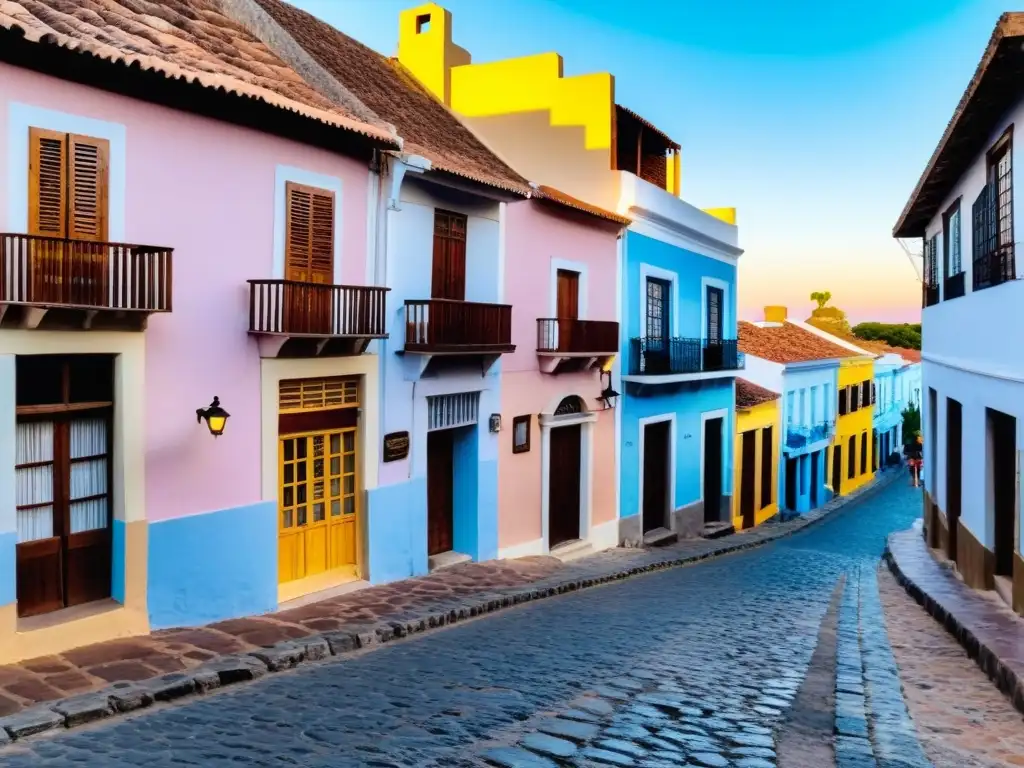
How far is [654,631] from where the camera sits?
9.52 meters

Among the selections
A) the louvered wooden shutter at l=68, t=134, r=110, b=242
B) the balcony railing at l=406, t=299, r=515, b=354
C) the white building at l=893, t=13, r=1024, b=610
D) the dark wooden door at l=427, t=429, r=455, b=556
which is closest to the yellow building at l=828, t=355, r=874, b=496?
the white building at l=893, t=13, r=1024, b=610

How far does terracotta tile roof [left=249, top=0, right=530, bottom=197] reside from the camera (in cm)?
1287

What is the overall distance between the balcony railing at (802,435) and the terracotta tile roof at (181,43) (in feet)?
70.3

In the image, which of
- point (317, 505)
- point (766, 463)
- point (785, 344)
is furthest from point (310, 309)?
point (785, 344)

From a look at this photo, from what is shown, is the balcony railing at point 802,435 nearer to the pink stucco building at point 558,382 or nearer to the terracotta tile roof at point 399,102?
the pink stucco building at point 558,382

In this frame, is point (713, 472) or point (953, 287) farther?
point (713, 472)

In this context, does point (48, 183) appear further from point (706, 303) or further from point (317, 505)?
point (706, 303)

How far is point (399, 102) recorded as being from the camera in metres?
14.7

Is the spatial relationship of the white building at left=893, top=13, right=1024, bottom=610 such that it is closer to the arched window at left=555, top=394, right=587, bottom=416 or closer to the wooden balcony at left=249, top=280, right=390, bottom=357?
the arched window at left=555, top=394, right=587, bottom=416

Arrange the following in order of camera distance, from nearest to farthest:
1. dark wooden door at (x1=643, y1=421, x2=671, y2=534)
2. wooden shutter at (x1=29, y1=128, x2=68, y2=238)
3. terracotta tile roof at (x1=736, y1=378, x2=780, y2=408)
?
1. wooden shutter at (x1=29, y1=128, x2=68, y2=238)
2. dark wooden door at (x1=643, y1=421, x2=671, y2=534)
3. terracotta tile roof at (x1=736, y1=378, x2=780, y2=408)

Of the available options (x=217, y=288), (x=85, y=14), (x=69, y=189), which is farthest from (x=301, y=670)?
(x=85, y=14)

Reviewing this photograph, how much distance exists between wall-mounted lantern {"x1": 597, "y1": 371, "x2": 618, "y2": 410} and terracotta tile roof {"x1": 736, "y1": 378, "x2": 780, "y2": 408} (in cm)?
837

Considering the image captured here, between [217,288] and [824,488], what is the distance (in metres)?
29.3

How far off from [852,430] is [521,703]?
34.4 m
